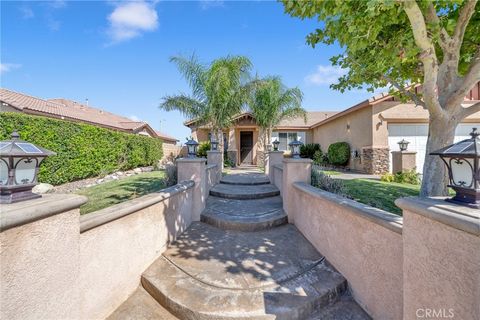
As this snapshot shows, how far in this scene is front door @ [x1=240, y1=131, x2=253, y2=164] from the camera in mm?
18750

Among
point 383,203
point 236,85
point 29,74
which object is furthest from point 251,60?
point 29,74

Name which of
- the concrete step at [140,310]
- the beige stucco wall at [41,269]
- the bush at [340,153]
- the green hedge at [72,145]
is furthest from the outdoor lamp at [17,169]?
the bush at [340,153]

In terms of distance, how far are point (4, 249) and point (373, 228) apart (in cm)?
344

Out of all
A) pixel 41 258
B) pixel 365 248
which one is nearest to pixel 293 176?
pixel 365 248

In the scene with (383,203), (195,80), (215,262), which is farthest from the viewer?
(195,80)

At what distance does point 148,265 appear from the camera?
11.2ft

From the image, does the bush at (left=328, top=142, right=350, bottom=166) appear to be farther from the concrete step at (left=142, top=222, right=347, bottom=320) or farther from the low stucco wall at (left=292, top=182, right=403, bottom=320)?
the low stucco wall at (left=292, top=182, right=403, bottom=320)

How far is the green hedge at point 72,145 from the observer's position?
7.82m

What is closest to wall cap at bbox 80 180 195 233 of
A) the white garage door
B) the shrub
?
the shrub

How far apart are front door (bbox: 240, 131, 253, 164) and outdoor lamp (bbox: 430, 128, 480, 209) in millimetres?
16934

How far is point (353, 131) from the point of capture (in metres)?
14.6

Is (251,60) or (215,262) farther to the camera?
(251,60)

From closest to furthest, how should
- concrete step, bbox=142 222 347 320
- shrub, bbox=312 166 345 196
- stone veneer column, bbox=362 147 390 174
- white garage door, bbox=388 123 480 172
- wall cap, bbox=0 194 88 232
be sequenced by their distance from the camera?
wall cap, bbox=0 194 88 232
concrete step, bbox=142 222 347 320
shrub, bbox=312 166 345 196
stone veneer column, bbox=362 147 390 174
white garage door, bbox=388 123 480 172

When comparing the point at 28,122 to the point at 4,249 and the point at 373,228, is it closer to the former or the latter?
the point at 4,249
